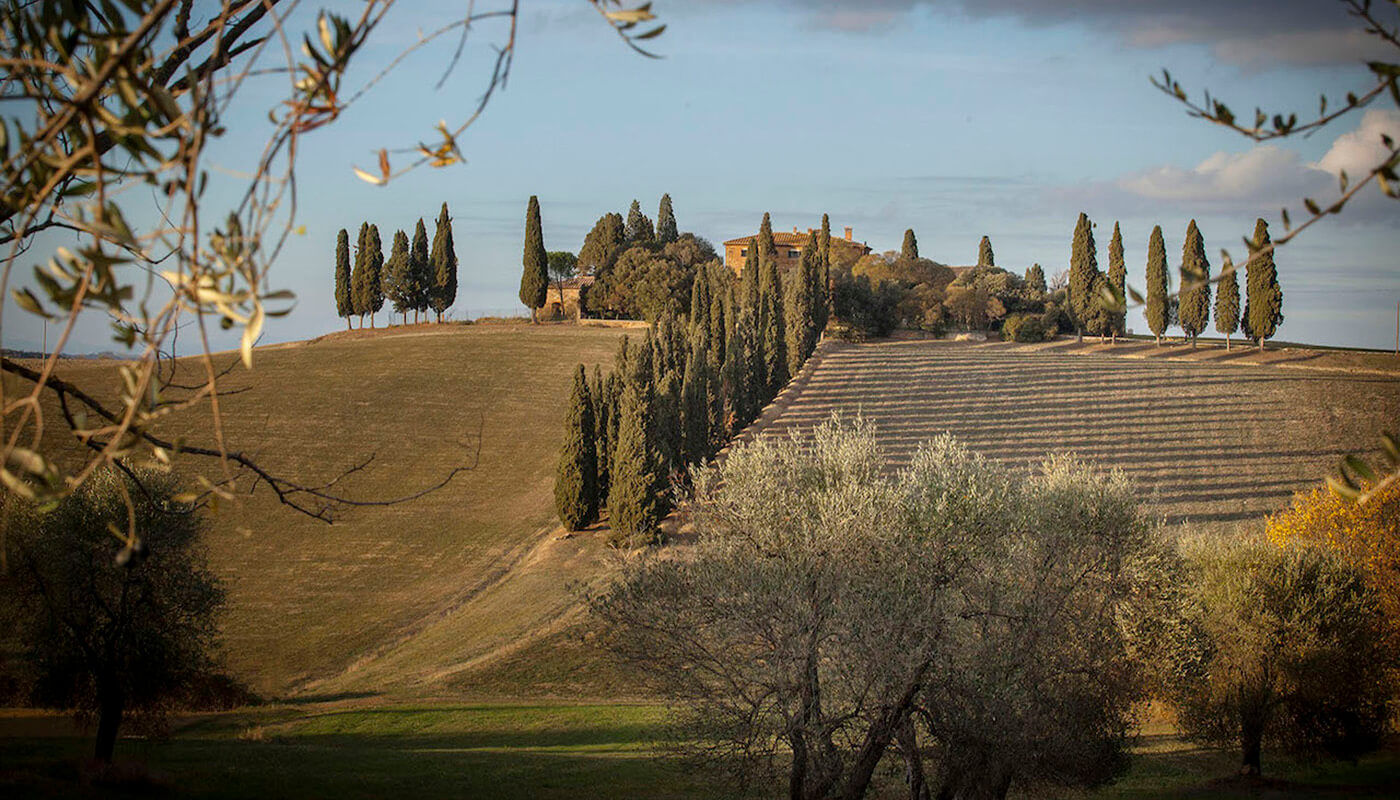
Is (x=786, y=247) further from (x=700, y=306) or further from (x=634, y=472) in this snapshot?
(x=634, y=472)

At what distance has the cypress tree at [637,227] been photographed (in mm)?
95938

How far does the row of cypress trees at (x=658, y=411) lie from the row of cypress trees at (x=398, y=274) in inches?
1111

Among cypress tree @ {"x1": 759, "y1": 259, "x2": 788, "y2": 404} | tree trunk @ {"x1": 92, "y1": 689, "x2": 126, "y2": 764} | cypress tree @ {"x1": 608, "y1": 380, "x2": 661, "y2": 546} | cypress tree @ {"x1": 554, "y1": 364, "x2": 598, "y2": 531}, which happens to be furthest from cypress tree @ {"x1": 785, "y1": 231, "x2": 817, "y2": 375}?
tree trunk @ {"x1": 92, "y1": 689, "x2": 126, "y2": 764}

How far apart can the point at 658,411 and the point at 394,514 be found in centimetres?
1266

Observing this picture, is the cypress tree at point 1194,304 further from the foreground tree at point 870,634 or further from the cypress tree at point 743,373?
the foreground tree at point 870,634

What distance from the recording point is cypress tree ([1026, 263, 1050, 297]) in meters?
85.9

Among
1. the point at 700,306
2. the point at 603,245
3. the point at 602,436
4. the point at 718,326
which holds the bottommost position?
the point at 602,436

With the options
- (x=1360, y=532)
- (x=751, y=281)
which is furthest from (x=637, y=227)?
(x=1360, y=532)

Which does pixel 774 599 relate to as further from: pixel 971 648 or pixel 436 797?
pixel 436 797

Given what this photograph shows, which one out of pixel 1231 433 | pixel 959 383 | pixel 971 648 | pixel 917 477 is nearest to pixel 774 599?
pixel 971 648

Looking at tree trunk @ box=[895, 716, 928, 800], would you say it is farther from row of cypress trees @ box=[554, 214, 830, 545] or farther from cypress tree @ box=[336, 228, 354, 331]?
cypress tree @ box=[336, 228, 354, 331]

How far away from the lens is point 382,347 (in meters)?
72.8

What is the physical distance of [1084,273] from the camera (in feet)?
249

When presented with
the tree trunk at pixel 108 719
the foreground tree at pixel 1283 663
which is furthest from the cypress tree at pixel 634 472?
the tree trunk at pixel 108 719
